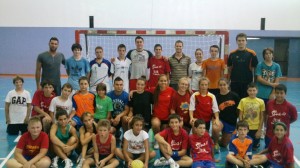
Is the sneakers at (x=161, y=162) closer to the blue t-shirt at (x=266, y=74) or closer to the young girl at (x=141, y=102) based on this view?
the young girl at (x=141, y=102)

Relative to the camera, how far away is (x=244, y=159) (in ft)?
14.2

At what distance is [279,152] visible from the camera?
13.6 ft

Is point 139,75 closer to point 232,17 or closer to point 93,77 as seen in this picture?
point 93,77

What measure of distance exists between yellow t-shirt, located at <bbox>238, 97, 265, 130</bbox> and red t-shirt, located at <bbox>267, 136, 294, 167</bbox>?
2.79 ft

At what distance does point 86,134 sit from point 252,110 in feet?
8.68

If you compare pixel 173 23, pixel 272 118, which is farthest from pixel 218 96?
pixel 173 23

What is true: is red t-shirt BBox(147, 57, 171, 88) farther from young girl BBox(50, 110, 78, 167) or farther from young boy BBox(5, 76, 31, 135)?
young boy BBox(5, 76, 31, 135)

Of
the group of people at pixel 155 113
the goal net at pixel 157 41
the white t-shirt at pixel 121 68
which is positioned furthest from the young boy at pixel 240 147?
the goal net at pixel 157 41

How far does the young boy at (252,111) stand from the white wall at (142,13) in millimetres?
9529

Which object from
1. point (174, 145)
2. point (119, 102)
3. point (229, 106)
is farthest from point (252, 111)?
point (119, 102)

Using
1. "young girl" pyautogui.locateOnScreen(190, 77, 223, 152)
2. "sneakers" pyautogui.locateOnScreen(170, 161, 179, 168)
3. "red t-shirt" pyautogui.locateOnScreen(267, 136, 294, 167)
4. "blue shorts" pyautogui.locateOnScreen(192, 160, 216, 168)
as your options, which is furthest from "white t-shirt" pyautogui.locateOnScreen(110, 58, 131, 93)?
"red t-shirt" pyautogui.locateOnScreen(267, 136, 294, 167)

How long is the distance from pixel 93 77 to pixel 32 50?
9678mm

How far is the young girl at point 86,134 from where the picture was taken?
462 centimetres

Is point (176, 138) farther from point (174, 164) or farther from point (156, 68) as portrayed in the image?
point (156, 68)
